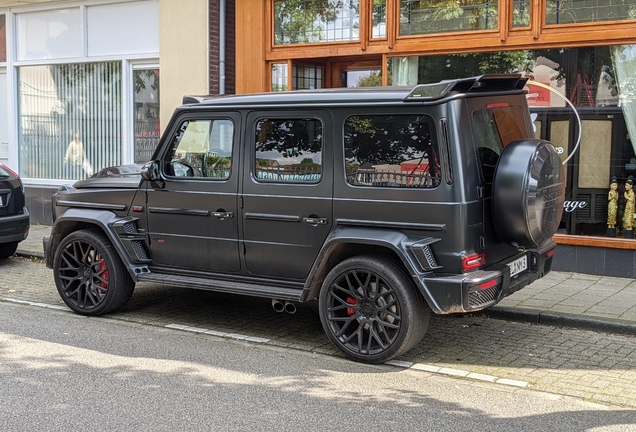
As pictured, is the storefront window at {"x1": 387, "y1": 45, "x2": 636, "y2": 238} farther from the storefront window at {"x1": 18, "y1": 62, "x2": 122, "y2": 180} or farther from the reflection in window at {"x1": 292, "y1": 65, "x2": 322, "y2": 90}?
the storefront window at {"x1": 18, "y1": 62, "x2": 122, "y2": 180}

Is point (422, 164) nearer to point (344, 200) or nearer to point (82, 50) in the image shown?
point (344, 200)

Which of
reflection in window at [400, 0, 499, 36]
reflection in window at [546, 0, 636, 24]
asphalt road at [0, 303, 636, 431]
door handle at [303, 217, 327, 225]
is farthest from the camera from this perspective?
reflection in window at [400, 0, 499, 36]

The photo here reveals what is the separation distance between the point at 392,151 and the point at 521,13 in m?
4.89

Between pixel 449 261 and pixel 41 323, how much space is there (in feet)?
13.1

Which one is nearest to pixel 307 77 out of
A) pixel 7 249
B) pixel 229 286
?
pixel 7 249

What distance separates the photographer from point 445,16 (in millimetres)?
10688

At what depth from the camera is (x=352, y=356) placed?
6277mm

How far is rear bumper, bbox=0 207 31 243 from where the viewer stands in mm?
10453

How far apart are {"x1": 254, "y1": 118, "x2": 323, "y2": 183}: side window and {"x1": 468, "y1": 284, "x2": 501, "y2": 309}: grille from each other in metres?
1.61

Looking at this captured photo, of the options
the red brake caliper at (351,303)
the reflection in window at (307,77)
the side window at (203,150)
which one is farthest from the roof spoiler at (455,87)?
the reflection in window at (307,77)

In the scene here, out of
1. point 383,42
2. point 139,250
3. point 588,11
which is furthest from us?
point 383,42

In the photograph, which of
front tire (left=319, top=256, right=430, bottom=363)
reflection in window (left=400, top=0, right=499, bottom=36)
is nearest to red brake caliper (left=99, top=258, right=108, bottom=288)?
front tire (left=319, top=256, right=430, bottom=363)

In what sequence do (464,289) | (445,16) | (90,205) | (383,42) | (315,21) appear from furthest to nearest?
(315,21), (383,42), (445,16), (90,205), (464,289)

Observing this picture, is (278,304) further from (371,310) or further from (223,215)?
(371,310)
